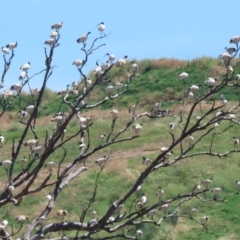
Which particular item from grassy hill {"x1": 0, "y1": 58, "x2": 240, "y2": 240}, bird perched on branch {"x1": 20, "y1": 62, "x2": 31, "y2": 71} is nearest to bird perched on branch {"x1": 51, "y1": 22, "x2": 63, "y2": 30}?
bird perched on branch {"x1": 20, "y1": 62, "x2": 31, "y2": 71}

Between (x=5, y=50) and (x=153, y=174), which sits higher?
(x=5, y=50)

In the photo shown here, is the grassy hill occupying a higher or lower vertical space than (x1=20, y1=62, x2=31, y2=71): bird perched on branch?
lower

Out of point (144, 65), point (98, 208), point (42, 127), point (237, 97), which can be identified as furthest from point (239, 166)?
point (144, 65)

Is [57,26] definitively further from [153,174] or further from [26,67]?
[153,174]

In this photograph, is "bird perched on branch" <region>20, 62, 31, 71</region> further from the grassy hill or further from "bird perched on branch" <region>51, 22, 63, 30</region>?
the grassy hill

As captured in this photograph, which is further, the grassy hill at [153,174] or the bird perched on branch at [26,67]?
the grassy hill at [153,174]

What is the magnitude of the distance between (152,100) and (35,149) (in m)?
23.8

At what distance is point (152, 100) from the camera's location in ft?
99.9

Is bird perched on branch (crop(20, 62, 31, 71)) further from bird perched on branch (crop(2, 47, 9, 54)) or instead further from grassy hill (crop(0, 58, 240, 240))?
grassy hill (crop(0, 58, 240, 240))

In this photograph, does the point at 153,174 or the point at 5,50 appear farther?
the point at 153,174

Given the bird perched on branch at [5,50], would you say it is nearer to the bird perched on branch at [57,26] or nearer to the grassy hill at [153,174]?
the bird perched on branch at [57,26]

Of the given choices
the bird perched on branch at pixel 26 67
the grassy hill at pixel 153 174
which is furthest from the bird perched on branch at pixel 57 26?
the grassy hill at pixel 153 174

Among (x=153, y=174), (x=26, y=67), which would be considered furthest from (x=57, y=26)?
(x=153, y=174)

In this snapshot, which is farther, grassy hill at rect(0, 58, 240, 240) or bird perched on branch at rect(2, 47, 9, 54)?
grassy hill at rect(0, 58, 240, 240)
